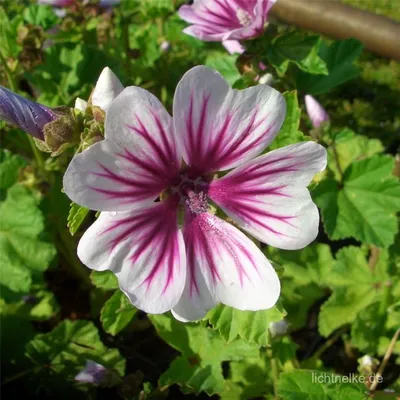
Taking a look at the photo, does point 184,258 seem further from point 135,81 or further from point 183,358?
point 135,81

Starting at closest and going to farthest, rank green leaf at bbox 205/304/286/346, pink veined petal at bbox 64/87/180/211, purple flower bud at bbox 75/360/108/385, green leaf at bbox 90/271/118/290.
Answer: pink veined petal at bbox 64/87/180/211, green leaf at bbox 205/304/286/346, green leaf at bbox 90/271/118/290, purple flower bud at bbox 75/360/108/385

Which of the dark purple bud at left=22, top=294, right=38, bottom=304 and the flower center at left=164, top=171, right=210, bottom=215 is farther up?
the flower center at left=164, top=171, right=210, bottom=215

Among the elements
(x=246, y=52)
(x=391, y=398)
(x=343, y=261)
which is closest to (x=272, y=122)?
(x=246, y=52)

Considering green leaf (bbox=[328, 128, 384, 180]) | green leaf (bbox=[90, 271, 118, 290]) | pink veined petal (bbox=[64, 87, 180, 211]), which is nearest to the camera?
pink veined petal (bbox=[64, 87, 180, 211])

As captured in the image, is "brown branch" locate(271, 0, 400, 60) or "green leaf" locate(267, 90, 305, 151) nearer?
"green leaf" locate(267, 90, 305, 151)

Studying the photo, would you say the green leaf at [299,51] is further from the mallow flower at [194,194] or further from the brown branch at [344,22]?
the brown branch at [344,22]

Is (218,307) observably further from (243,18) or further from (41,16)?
(41,16)

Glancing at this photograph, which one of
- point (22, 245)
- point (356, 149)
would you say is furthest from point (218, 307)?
point (356, 149)

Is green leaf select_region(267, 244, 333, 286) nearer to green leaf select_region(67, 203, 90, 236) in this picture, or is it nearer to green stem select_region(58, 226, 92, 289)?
green stem select_region(58, 226, 92, 289)

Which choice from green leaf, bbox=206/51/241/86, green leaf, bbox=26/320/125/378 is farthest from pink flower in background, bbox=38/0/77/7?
green leaf, bbox=26/320/125/378
